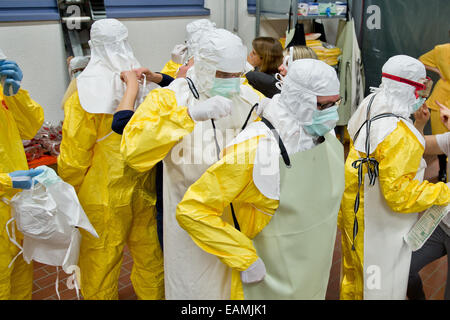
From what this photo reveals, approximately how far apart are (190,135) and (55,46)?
2.74 m

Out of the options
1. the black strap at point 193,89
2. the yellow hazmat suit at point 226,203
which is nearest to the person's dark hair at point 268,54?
the black strap at point 193,89

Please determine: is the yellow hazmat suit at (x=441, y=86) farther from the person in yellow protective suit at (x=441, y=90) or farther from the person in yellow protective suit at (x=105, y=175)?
the person in yellow protective suit at (x=105, y=175)

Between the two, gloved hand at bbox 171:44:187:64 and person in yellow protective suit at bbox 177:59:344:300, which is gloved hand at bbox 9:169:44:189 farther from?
gloved hand at bbox 171:44:187:64

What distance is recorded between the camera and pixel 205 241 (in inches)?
61.1

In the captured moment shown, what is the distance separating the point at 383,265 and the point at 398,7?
12.6 feet

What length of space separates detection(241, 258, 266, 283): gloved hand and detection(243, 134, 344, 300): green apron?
0.15ft

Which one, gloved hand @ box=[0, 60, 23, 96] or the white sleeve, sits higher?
gloved hand @ box=[0, 60, 23, 96]

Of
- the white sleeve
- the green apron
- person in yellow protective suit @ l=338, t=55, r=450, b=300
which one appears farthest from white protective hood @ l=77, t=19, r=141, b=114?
the white sleeve

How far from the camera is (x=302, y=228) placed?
1.64m

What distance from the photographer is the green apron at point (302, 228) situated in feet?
5.21

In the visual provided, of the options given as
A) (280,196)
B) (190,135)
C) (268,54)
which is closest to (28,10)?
(268,54)

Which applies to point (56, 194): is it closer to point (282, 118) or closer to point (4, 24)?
point (282, 118)

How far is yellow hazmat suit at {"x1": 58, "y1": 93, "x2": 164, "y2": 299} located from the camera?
2229 mm

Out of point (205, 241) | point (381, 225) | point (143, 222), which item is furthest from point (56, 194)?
point (381, 225)
